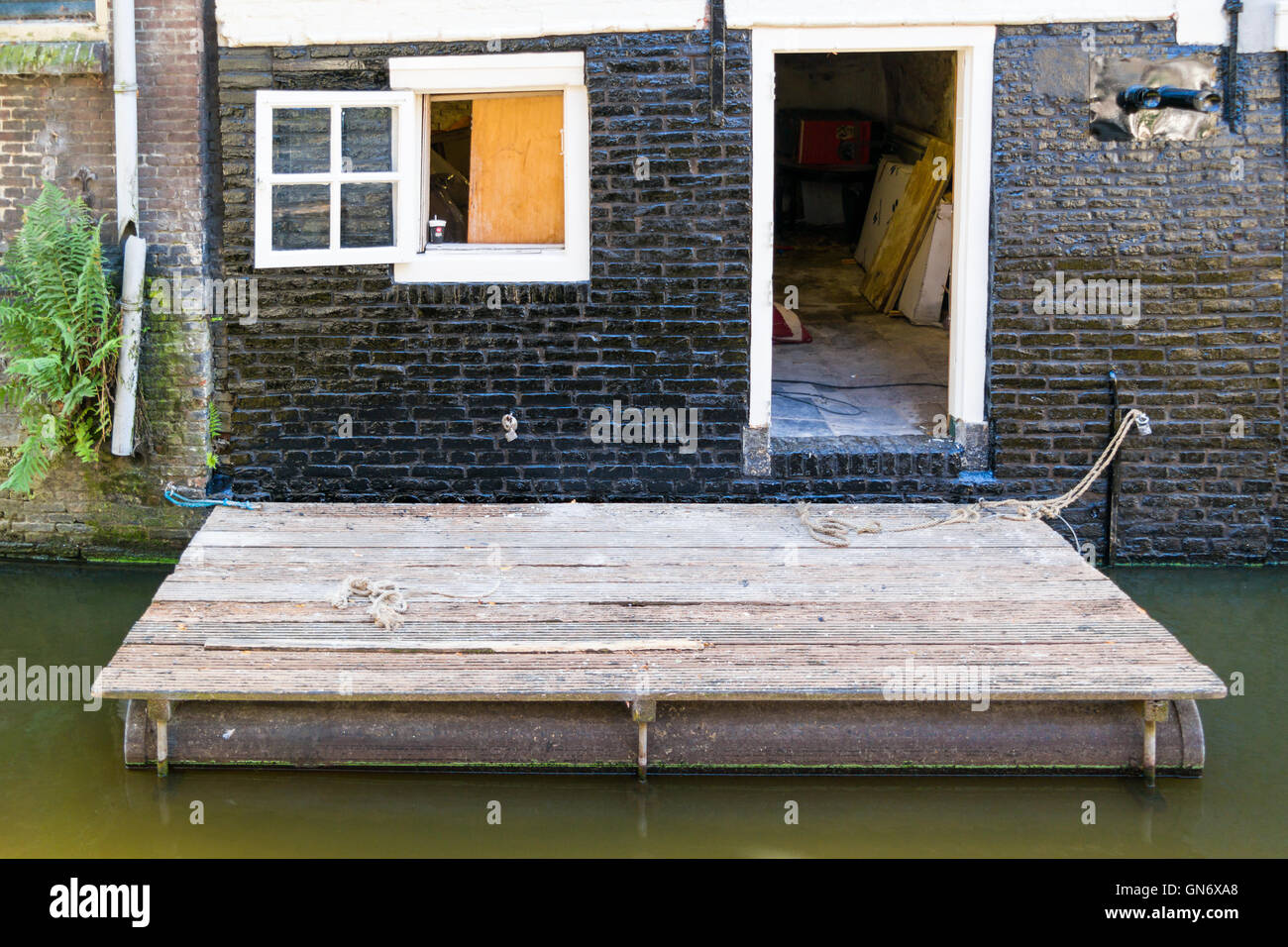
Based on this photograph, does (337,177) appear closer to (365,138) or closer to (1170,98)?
(365,138)

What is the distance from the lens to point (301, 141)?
8.00m

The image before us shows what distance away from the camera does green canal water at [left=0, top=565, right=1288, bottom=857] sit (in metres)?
5.71

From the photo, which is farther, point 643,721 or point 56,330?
point 56,330

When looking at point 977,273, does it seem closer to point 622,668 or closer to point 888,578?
point 888,578

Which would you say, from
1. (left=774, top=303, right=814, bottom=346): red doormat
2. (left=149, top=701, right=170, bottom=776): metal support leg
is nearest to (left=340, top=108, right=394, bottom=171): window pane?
(left=149, top=701, right=170, bottom=776): metal support leg

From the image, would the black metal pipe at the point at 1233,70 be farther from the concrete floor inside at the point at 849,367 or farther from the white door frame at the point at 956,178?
the concrete floor inside at the point at 849,367

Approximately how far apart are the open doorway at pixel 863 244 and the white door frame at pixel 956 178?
47cm

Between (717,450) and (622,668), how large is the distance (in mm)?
2466

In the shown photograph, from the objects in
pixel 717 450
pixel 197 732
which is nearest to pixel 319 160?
pixel 717 450

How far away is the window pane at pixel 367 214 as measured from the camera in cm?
806

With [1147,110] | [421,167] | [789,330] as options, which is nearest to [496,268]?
[421,167]

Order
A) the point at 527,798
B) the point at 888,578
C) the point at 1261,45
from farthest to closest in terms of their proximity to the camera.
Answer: the point at 1261,45 → the point at 888,578 → the point at 527,798

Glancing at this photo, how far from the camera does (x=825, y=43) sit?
7898mm

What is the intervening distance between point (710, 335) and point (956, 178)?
64.6 inches
